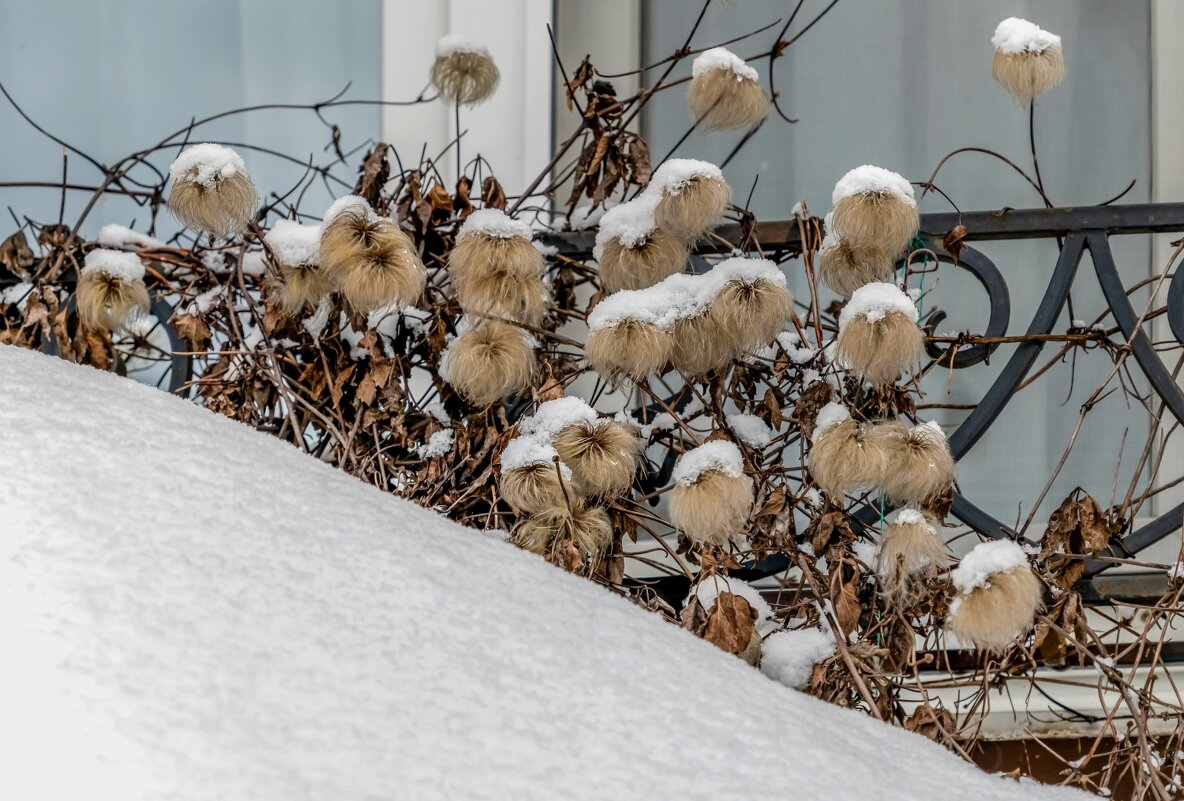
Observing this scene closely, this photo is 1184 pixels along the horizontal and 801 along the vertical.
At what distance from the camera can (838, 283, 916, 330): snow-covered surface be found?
4.27 feet

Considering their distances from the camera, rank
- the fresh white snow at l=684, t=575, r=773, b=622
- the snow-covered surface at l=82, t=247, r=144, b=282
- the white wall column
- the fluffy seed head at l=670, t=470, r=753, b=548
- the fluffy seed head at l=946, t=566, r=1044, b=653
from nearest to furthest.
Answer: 1. the fluffy seed head at l=946, t=566, r=1044, b=653
2. the fluffy seed head at l=670, t=470, r=753, b=548
3. the fresh white snow at l=684, t=575, r=773, b=622
4. the snow-covered surface at l=82, t=247, r=144, b=282
5. the white wall column

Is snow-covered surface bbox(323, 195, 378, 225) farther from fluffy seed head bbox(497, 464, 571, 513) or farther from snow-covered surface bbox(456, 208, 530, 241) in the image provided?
fluffy seed head bbox(497, 464, 571, 513)

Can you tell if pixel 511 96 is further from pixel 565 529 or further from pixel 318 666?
pixel 318 666

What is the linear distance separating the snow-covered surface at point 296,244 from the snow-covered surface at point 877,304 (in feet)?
2.53

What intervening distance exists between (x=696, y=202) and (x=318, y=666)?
0.85 m

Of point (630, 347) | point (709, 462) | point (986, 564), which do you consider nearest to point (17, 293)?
point (630, 347)

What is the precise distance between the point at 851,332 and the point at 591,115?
1.99 ft

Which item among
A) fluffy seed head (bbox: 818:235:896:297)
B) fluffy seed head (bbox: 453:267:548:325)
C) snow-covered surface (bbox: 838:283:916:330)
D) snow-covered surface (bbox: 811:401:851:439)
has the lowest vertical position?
snow-covered surface (bbox: 811:401:851:439)

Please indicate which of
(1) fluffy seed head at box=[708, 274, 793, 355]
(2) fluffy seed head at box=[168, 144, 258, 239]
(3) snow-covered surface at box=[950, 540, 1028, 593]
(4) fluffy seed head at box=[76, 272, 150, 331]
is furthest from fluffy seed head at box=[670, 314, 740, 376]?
(4) fluffy seed head at box=[76, 272, 150, 331]

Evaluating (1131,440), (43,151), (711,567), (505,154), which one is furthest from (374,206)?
(1131,440)

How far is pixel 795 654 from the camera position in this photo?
149cm

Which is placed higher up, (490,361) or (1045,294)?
(1045,294)

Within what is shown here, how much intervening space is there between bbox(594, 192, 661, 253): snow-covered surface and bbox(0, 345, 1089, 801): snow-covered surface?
0.63m

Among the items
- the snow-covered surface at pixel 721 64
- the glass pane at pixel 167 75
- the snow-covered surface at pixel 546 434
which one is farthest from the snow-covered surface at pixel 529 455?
the glass pane at pixel 167 75
